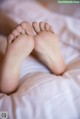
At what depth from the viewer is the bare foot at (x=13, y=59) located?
52 centimetres

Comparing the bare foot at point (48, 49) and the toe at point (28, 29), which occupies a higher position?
the toe at point (28, 29)

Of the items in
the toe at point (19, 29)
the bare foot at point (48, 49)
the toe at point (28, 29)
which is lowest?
the bare foot at point (48, 49)

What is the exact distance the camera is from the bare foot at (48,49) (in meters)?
0.58

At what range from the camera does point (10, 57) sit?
0.53 m

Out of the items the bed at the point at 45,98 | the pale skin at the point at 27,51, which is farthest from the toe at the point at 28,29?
the bed at the point at 45,98

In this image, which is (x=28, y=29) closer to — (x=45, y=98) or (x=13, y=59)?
(x=13, y=59)

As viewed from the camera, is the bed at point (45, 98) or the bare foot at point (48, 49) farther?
the bare foot at point (48, 49)

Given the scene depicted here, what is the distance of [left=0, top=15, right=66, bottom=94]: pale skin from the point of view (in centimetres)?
53

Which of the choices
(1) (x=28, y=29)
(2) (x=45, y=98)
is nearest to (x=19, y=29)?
(1) (x=28, y=29)

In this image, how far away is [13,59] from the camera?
0.53m

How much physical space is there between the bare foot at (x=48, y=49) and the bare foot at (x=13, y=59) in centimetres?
3

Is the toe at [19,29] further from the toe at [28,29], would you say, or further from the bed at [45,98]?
the bed at [45,98]

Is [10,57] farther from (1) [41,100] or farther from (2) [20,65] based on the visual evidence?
(1) [41,100]

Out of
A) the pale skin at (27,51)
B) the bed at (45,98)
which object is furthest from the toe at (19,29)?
the bed at (45,98)
